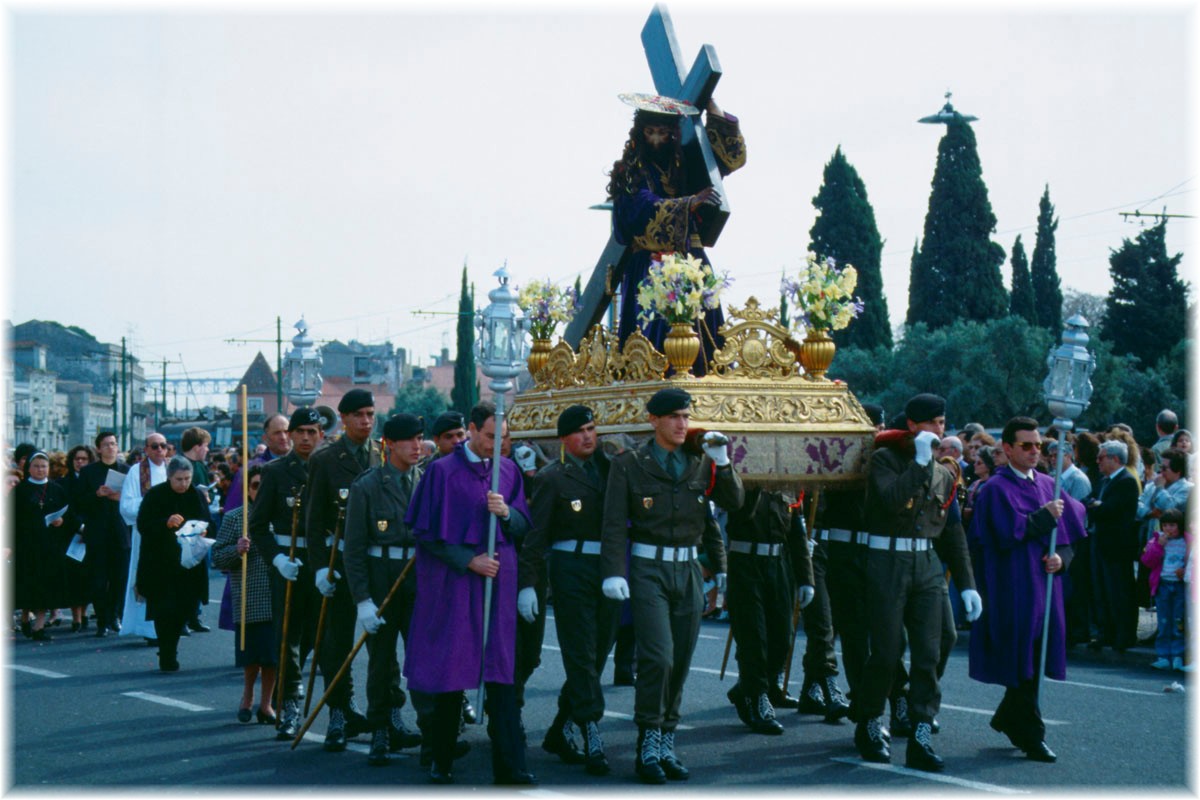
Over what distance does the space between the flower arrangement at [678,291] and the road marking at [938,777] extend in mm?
2774

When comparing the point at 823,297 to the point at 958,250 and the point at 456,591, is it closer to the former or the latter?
the point at 456,591

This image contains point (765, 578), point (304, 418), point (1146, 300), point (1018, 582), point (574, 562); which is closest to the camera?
point (574, 562)

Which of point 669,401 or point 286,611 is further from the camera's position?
point 286,611

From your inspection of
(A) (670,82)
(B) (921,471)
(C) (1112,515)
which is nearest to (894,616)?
(B) (921,471)

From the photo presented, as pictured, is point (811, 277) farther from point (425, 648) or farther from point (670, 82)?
point (425, 648)

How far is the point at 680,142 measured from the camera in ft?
36.8

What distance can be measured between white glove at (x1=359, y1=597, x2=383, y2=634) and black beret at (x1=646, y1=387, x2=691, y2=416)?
189 centimetres

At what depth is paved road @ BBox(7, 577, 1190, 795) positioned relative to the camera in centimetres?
816

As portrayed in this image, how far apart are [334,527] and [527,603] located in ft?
5.43

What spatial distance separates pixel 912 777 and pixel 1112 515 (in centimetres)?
599

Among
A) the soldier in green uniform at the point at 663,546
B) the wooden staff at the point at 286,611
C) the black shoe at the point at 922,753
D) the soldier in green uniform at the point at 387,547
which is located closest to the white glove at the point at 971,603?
the black shoe at the point at 922,753

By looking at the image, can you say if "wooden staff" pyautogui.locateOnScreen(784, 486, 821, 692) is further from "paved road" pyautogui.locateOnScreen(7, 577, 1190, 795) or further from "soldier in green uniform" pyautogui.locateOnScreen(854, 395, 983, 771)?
"soldier in green uniform" pyautogui.locateOnScreen(854, 395, 983, 771)

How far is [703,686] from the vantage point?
451 inches

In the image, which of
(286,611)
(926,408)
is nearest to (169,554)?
(286,611)
